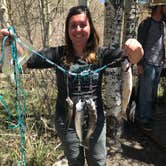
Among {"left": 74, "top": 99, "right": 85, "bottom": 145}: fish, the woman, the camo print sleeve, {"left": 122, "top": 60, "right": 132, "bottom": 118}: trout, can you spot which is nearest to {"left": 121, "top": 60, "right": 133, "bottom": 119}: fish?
{"left": 122, "top": 60, "right": 132, "bottom": 118}: trout

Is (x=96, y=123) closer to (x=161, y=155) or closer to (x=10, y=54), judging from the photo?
(x=10, y=54)

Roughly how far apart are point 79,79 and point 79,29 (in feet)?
1.25

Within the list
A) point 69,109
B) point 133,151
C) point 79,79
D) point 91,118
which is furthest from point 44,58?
point 133,151

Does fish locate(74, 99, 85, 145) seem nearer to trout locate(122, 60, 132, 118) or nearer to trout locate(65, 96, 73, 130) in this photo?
trout locate(65, 96, 73, 130)

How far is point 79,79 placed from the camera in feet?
8.09

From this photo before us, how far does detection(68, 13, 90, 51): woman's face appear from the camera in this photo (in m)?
2.42

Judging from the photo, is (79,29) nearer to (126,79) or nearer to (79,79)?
(79,79)

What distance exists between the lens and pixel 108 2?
3.87 m

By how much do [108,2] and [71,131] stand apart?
193cm

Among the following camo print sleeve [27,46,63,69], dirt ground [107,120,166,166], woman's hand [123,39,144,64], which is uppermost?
woman's hand [123,39,144,64]

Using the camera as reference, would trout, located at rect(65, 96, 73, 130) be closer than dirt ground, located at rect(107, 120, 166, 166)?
Yes

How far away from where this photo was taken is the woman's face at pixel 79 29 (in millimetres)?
2424

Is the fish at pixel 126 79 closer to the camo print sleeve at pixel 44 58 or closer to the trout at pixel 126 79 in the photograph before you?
the trout at pixel 126 79

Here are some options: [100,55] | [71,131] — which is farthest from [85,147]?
[100,55]
